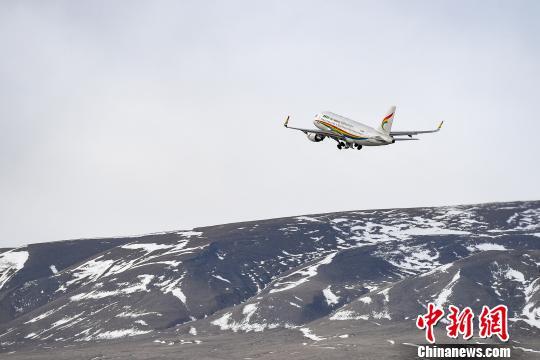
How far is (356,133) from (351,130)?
107 inches

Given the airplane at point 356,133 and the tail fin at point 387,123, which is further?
the tail fin at point 387,123

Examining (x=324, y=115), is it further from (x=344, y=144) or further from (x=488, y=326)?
(x=488, y=326)

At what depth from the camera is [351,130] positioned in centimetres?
16575

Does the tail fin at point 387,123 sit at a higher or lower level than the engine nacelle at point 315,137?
higher

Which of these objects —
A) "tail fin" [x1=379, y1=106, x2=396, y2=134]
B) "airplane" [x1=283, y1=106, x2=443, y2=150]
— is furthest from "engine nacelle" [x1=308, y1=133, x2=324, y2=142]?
"tail fin" [x1=379, y1=106, x2=396, y2=134]

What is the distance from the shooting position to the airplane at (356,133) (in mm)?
156375

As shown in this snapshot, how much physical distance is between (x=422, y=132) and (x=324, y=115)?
124ft

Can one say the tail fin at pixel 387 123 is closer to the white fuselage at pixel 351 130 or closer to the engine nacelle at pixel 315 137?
the white fuselage at pixel 351 130

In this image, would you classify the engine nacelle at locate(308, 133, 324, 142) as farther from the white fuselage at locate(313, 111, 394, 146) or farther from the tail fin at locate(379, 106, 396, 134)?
the tail fin at locate(379, 106, 396, 134)

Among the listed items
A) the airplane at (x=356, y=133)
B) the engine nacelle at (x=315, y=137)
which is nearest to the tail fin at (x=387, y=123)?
the airplane at (x=356, y=133)

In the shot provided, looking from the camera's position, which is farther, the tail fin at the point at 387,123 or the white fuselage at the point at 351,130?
the tail fin at the point at 387,123

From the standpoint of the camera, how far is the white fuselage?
15762 cm

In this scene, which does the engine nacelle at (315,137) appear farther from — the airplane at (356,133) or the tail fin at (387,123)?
the tail fin at (387,123)

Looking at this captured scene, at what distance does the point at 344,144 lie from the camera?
161 meters
